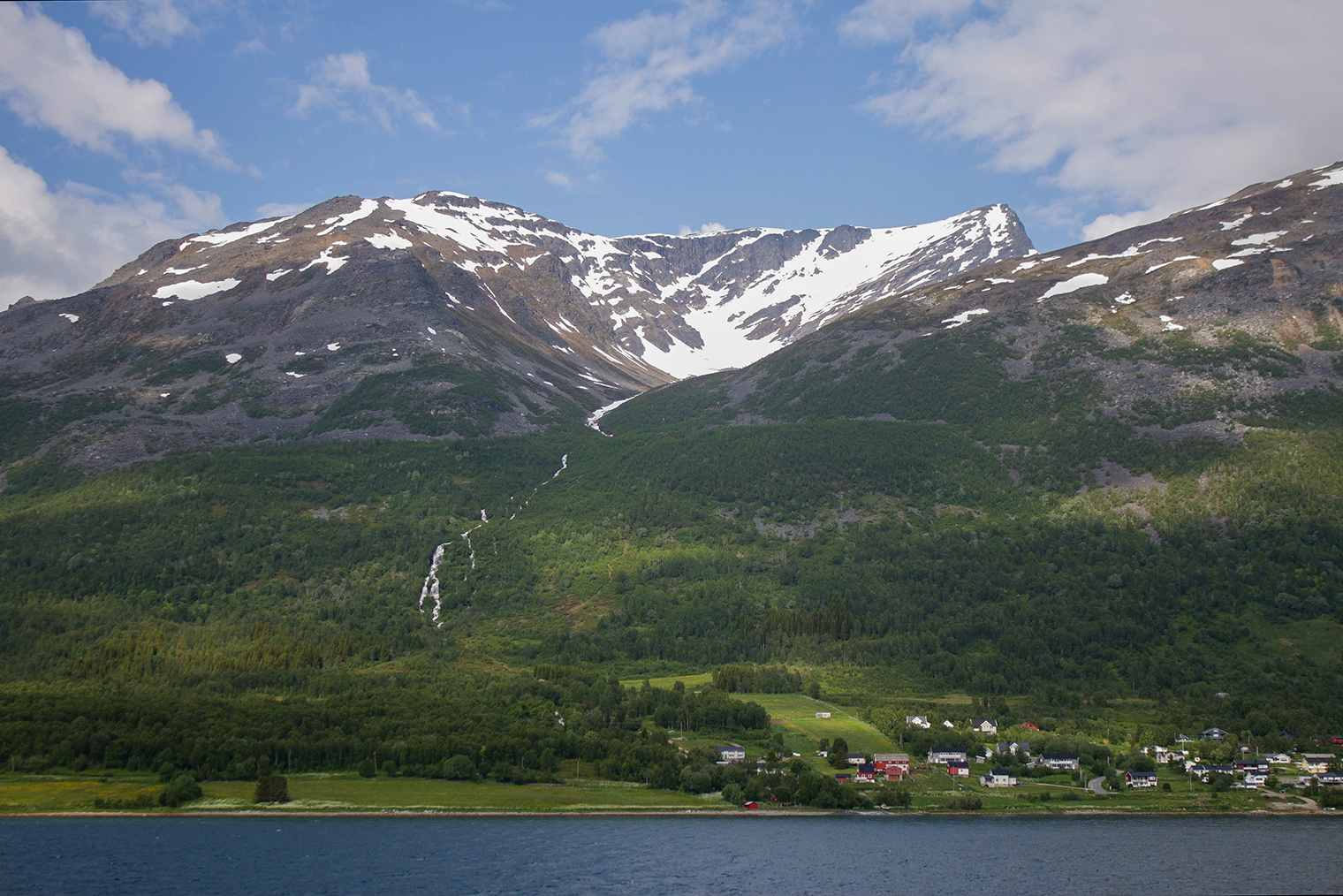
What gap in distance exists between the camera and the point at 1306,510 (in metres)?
145

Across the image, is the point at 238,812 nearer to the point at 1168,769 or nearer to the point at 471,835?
the point at 471,835

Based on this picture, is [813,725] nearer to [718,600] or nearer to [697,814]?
[697,814]

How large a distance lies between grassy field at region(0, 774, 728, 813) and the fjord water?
1.88m

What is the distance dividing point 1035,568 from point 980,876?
82.0 meters

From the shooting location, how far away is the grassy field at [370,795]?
86.8 meters

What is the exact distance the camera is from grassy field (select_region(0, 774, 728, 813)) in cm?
8681

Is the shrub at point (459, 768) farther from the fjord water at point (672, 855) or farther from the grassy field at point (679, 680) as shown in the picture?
the grassy field at point (679, 680)

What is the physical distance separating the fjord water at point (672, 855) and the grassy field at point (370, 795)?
188 centimetres

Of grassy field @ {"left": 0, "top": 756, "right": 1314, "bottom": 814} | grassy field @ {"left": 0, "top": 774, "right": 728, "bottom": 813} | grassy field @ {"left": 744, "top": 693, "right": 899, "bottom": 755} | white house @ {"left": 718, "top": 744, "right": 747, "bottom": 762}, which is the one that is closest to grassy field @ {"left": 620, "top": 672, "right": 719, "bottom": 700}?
grassy field @ {"left": 744, "top": 693, "right": 899, "bottom": 755}

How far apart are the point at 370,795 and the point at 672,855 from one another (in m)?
31.1

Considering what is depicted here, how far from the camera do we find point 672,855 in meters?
76.4

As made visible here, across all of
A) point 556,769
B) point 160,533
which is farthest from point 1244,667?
point 160,533

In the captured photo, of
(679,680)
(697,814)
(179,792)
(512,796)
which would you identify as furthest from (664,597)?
(179,792)

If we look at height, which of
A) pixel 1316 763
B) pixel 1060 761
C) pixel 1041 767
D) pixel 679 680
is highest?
pixel 679 680
